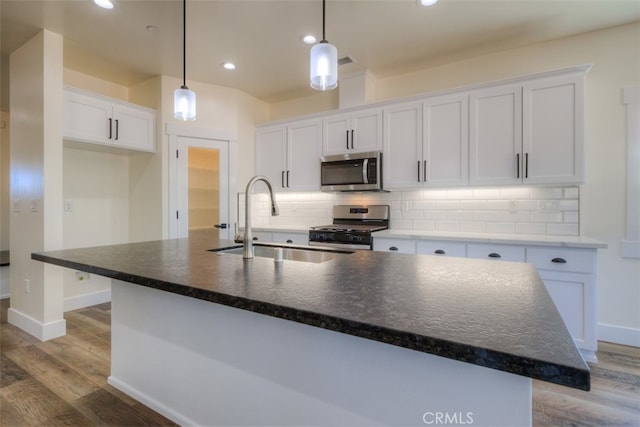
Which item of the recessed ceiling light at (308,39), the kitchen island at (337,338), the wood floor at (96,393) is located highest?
the recessed ceiling light at (308,39)

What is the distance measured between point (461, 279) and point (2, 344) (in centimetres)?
373

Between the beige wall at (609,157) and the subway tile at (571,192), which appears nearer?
the beige wall at (609,157)

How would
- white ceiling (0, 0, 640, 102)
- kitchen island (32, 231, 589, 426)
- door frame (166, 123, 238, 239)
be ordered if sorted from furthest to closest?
door frame (166, 123, 238, 239)
white ceiling (0, 0, 640, 102)
kitchen island (32, 231, 589, 426)

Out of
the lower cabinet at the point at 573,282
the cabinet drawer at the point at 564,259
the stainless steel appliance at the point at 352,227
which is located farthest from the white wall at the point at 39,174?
the cabinet drawer at the point at 564,259

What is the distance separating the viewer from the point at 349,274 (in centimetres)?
128

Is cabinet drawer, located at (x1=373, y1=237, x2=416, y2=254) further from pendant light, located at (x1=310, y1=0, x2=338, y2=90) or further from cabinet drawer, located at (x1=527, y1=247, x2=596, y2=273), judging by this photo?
pendant light, located at (x1=310, y1=0, x2=338, y2=90)

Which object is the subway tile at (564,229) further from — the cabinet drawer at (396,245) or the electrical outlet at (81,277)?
the electrical outlet at (81,277)

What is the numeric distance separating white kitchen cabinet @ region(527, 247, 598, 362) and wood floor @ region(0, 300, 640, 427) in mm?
234

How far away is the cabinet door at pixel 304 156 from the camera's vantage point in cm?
390

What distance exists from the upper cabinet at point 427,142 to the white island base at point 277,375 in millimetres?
2467

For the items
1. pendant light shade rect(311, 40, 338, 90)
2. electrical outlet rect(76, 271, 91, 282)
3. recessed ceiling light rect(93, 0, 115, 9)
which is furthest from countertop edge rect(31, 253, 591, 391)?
electrical outlet rect(76, 271, 91, 282)

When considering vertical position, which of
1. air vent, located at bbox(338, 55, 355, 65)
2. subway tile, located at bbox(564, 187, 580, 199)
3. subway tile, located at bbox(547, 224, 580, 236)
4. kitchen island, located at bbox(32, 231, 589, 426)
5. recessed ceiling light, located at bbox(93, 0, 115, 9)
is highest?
recessed ceiling light, located at bbox(93, 0, 115, 9)

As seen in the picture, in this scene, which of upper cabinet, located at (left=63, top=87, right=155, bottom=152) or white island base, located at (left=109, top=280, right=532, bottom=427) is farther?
upper cabinet, located at (left=63, top=87, right=155, bottom=152)

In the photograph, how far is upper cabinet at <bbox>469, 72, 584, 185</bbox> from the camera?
263 centimetres
